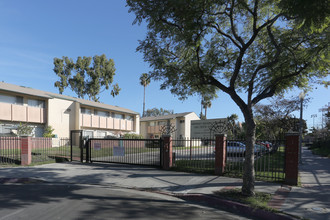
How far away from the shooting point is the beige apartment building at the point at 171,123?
40500 millimetres

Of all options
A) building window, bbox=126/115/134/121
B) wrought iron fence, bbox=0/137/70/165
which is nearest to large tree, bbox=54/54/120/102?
building window, bbox=126/115/134/121

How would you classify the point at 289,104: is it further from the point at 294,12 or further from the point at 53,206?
the point at 53,206

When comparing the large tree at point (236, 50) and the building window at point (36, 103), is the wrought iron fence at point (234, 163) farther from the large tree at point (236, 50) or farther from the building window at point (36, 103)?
the building window at point (36, 103)

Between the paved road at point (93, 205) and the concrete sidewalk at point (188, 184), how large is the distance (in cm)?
94

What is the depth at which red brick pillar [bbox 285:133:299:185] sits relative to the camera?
845cm

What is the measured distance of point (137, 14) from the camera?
25.8ft

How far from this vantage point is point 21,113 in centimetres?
2247

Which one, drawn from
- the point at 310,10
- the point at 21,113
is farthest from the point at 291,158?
the point at 21,113

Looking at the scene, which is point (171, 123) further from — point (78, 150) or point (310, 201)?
point (310, 201)

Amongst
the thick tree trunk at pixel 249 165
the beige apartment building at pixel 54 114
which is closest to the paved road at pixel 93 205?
the thick tree trunk at pixel 249 165

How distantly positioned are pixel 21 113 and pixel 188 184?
Answer: 20.8 metres

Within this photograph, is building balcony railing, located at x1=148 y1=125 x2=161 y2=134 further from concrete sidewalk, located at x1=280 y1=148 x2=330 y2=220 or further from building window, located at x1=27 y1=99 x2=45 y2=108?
concrete sidewalk, located at x1=280 y1=148 x2=330 y2=220

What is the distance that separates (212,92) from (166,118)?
30.6 meters

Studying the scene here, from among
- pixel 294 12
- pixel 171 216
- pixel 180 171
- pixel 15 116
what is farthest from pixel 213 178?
pixel 15 116
